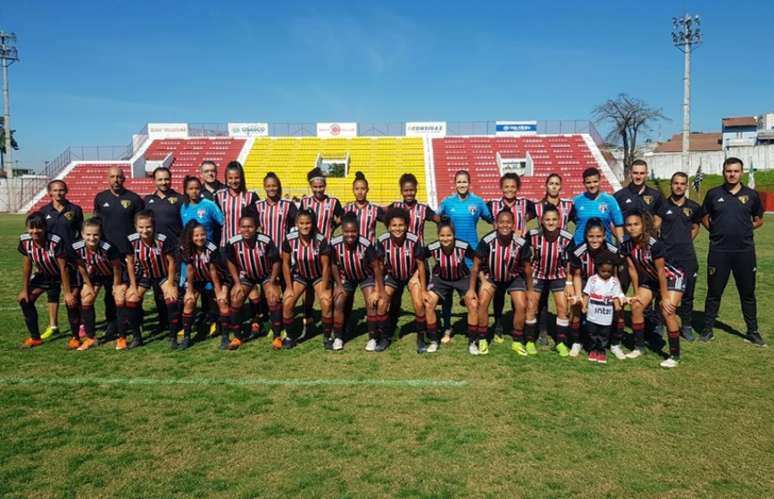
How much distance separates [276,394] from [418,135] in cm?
3945

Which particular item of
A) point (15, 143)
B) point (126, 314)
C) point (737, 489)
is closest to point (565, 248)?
point (737, 489)

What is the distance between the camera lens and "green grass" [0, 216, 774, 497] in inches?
120

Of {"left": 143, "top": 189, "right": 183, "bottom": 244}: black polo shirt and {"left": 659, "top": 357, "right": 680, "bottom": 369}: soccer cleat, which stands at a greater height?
{"left": 143, "top": 189, "right": 183, "bottom": 244}: black polo shirt

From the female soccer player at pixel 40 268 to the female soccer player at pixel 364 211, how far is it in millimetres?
3364

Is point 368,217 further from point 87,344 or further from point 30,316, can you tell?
point 30,316

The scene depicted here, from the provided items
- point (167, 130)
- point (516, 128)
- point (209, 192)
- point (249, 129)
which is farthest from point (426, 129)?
point (209, 192)

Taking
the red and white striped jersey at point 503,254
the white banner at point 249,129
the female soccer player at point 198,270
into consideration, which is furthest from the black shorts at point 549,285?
the white banner at point 249,129

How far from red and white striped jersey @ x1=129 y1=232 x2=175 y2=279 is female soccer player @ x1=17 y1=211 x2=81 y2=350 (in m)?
0.77

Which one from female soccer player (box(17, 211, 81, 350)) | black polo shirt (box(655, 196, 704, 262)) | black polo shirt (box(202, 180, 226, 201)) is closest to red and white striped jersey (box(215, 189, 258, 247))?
black polo shirt (box(202, 180, 226, 201))

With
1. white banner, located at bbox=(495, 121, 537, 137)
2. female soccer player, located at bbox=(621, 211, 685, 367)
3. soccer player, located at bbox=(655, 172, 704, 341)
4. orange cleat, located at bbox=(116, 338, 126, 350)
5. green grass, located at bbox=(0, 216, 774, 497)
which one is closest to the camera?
green grass, located at bbox=(0, 216, 774, 497)

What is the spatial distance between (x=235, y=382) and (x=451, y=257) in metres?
2.66

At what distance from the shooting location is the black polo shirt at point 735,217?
5.93 m

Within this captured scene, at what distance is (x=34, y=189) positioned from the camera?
3619 centimetres

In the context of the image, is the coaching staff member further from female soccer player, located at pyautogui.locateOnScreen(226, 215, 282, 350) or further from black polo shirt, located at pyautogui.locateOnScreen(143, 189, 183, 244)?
black polo shirt, located at pyautogui.locateOnScreen(143, 189, 183, 244)
